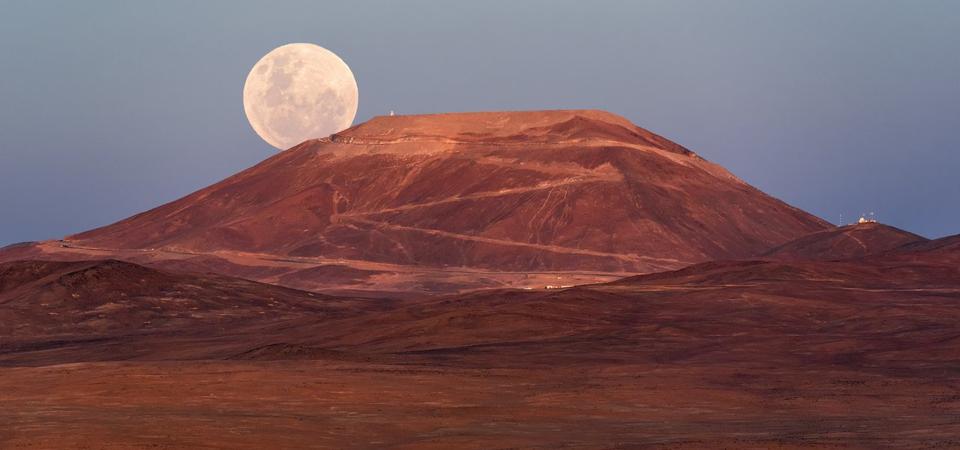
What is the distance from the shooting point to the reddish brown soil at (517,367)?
145ft

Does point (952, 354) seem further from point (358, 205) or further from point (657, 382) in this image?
point (358, 205)

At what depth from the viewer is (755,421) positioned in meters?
48.5

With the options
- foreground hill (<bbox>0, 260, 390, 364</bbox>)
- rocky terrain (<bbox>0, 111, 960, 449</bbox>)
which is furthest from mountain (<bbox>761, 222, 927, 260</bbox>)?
foreground hill (<bbox>0, 260, 390, 364</bbox>)

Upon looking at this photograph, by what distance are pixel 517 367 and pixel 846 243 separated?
11402 centimetres

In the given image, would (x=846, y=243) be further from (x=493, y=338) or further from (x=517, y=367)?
(x=517, y=367)

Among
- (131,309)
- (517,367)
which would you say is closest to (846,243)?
(131,309)

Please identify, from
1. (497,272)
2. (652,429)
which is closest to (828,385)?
(652,429)

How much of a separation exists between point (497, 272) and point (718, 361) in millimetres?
98190

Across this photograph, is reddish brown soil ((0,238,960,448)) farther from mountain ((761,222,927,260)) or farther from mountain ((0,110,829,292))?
mountain ((761,222,927,260))

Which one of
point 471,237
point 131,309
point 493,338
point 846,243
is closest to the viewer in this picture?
point 493,338

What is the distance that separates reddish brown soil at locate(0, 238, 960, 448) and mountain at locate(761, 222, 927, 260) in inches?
1835

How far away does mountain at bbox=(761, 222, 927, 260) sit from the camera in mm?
172475

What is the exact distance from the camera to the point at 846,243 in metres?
176

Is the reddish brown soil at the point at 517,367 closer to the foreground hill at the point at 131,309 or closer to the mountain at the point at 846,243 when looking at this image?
the foreground hill at the point at 131,309
